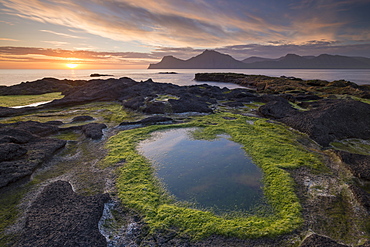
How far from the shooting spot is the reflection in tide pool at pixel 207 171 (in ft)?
22.3

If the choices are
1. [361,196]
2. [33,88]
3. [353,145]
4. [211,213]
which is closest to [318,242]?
[211,213]

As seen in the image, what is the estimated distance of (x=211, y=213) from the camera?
6051 mm

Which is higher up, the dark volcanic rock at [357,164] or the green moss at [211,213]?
the dark volcanic rock at [357,164]

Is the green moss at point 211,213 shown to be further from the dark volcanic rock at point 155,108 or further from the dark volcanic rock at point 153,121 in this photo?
the dark volcanic rock at point 155,108

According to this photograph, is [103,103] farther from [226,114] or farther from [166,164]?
[166,164]

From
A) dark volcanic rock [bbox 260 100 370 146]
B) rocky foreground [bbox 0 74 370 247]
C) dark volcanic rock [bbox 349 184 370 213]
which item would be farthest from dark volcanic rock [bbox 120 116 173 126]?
dark volcanic rock [bbox 349 184 370 213]

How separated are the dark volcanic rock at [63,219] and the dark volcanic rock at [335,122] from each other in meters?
13.0

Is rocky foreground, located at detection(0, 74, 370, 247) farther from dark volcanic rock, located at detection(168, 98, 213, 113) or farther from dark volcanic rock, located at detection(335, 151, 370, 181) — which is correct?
dark volcanic rock, located at detection(168, 98, 213, 113)

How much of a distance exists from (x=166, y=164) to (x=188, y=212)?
3.57 metres

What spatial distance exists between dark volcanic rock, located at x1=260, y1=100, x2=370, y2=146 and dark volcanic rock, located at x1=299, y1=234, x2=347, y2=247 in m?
8.78

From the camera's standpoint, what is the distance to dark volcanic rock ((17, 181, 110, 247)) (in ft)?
15.7

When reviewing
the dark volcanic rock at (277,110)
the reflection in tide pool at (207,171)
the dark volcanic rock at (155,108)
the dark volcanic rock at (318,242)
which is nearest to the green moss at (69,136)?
the reflection in tide pool at (207,171)

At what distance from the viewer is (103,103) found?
26.8 metres

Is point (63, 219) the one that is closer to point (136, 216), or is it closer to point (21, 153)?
point (136, 216)
